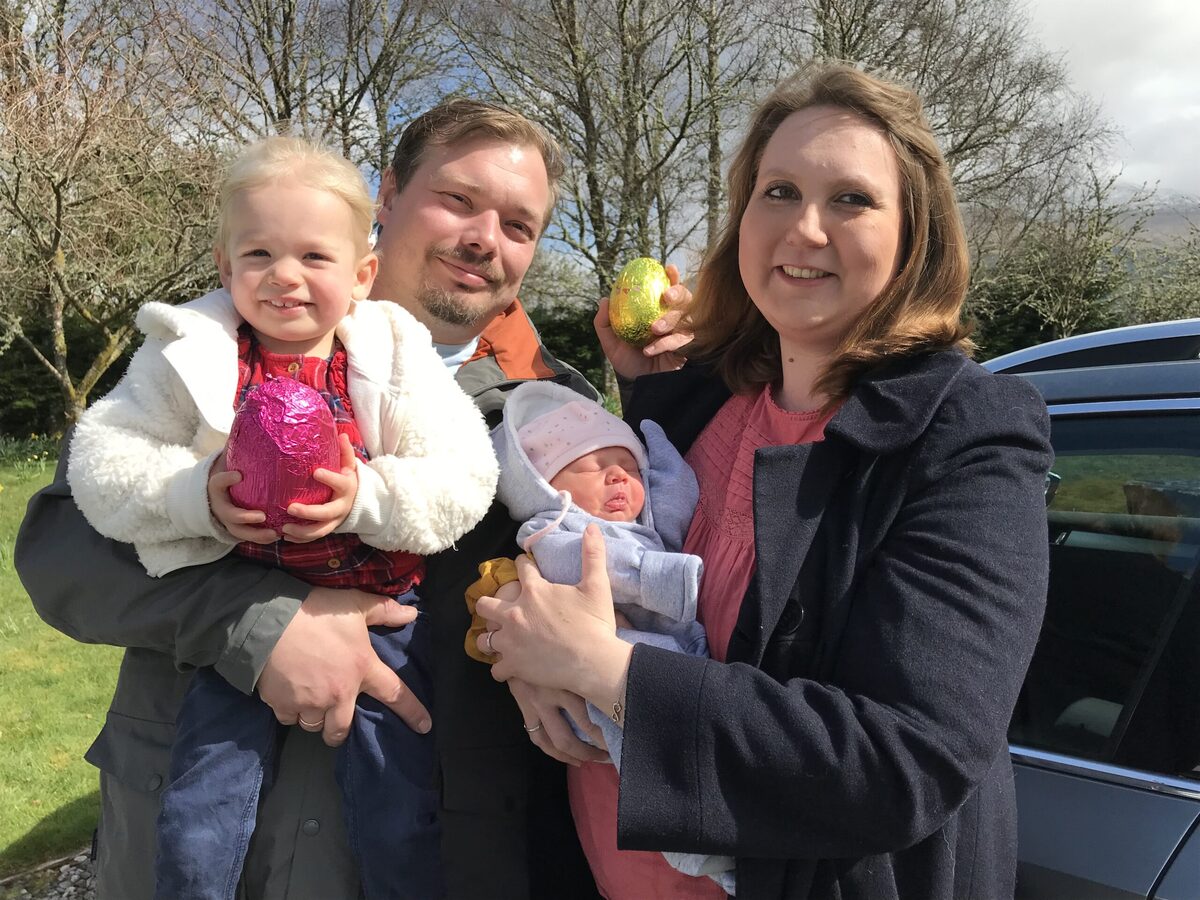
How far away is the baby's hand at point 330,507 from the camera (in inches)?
62.9

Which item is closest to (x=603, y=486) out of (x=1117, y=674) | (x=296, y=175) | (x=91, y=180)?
(x=296, y=175)

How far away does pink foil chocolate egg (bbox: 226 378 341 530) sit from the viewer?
1568 millimetres

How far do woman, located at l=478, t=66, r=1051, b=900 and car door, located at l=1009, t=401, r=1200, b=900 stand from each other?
0.21 metres

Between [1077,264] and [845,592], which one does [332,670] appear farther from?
[1077,264]

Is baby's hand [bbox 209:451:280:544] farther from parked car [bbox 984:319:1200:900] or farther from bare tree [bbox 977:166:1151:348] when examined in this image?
bare tree [bbox 977:166:1151:348]

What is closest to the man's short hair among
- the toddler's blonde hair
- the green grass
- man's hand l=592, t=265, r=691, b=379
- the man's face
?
the man's face

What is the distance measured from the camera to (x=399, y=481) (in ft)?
5.63

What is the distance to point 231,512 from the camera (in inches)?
63.0

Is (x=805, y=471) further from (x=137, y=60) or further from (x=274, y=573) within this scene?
(x=137, y=60)

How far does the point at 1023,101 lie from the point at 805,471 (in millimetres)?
20870

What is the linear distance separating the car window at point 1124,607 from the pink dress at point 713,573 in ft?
2.54

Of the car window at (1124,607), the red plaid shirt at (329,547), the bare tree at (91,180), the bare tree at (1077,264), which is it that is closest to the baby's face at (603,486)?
the red plaid shirt at (329,547)

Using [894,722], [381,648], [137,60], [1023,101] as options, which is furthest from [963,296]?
[1023,101]

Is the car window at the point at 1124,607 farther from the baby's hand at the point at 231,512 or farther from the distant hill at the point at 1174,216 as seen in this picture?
the distant hill at the point at 1174,216
